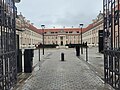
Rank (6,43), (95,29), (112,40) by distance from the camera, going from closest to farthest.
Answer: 1. (6,43)
2. (112,40)
3. (95,29)

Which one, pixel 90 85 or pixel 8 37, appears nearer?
pixel 8 37

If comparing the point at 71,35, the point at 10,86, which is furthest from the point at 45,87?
the point at 71,35

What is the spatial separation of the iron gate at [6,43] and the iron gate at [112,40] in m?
3.31

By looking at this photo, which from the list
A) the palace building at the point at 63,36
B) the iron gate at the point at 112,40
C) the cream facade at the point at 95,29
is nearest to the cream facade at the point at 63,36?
the palace building at the point at 63,36

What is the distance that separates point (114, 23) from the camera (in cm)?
695

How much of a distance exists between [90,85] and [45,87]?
165 cm

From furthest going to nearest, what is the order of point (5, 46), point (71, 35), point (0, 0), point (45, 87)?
1. point (71, 35)
2. point (45, 87)
3. point (5, 46)
4. point (0, 0)

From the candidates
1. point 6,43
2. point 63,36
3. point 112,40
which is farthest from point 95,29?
point 6,43

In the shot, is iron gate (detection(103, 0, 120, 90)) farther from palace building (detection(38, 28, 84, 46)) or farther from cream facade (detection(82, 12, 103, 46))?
palace building (detection(38, 28, 84, 46))

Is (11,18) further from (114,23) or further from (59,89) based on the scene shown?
(114,23)

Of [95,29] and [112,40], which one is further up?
[95,29]

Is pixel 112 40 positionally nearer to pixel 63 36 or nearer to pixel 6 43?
pixel 6 43

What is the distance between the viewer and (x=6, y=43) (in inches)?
261

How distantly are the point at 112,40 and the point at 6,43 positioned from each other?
3497mm
